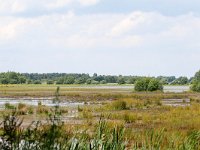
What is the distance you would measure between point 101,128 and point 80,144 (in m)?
0.42

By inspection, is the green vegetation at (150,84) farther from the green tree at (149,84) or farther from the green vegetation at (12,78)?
the green vegetation at (12,78)

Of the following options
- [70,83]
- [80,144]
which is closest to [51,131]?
[80,144]

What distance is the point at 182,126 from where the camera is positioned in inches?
1022

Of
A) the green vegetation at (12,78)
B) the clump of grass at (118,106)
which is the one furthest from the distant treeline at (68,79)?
the clump of grass at (118,106)

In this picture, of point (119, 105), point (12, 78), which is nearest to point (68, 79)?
point (12, 78)

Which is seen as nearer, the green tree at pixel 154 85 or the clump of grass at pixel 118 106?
the clump of grass at pixel 118 106

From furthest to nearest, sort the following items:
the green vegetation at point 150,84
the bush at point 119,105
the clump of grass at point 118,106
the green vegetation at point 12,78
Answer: the green vegetation at point 12,78 < the green vegetation at point 150,84 < the bush at point 119,105 < the clump of grass at point 118,106

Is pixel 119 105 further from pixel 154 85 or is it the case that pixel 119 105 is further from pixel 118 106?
pixel 154 85

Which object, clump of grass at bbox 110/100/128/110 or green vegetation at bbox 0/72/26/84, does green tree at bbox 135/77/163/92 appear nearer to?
clump of grass at bbox 110/100/128/110

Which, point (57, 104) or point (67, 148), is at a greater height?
point (57, 104)

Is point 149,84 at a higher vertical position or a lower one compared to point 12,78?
lower

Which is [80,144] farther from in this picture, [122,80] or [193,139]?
[122,80]

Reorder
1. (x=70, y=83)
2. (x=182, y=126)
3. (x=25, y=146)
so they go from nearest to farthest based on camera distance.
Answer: (x=25, y=146)
(x=182, y=126)
(x=70, y=83)

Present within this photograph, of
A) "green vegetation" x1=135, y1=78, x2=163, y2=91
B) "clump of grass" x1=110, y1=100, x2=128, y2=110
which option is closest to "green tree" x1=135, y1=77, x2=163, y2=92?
"green vegetation" x1=135, y1=78, x2=163, y2=91
